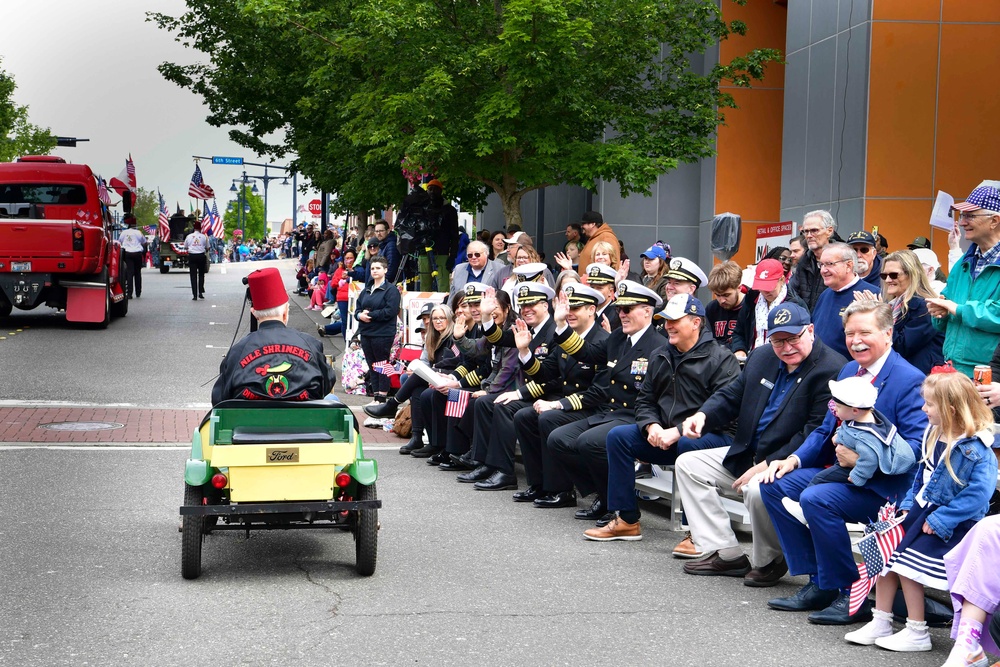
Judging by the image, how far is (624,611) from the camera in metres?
6.73

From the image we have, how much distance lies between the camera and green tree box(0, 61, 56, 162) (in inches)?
1964

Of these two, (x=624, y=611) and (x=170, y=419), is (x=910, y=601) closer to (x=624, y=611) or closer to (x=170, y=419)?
(x=624, y=611)

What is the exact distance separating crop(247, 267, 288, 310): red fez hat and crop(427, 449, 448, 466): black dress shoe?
4471 millimetres

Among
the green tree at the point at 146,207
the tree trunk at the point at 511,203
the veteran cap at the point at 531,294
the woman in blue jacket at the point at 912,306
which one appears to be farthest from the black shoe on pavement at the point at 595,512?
the green tree at the point at 146,207

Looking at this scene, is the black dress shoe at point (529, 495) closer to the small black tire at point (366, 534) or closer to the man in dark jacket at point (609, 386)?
the man in dark jacket at point (609, 386)

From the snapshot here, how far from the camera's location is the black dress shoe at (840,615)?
21.3 feet

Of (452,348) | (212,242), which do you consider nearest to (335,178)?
(452,348)

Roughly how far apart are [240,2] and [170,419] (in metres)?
9.17

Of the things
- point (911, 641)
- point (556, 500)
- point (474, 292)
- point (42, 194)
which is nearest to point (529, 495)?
point (556, 500)

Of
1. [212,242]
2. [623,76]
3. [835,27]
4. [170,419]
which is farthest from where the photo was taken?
[212,242]

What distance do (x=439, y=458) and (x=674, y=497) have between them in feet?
11.4

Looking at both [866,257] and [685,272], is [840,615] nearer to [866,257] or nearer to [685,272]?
[866,257]

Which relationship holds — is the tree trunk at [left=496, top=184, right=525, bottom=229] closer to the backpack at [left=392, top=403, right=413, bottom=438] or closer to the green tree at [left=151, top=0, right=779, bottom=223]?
the green tree at [left=151, top=0, right=779, bottom=223]

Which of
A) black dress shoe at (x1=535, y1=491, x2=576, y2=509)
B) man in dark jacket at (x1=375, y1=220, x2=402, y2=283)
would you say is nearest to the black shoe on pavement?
black dress shoe at (x1=535, y1=491, x2=576, y2=509)
